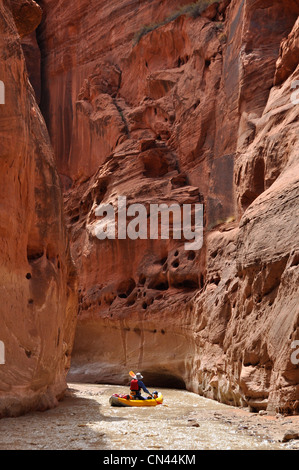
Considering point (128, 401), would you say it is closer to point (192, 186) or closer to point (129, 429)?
point (129, 429)

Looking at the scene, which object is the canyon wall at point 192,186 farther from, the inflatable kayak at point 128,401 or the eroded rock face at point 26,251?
the eroded rock face at point 26,251

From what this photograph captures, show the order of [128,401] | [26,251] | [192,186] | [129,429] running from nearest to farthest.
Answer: [129,429] → [26,251] → [128,401] → [192,186]

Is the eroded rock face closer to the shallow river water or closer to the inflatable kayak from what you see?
the shallow river water

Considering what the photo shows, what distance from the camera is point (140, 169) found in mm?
22266

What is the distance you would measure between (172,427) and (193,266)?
9445mm

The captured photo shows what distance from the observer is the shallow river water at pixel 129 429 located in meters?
7.34

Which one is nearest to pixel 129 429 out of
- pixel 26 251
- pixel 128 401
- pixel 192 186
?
pixel 128 401

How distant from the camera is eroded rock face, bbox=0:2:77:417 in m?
10.4

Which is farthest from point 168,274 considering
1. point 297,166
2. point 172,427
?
point 172,427

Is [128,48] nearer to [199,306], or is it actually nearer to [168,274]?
[168,274]

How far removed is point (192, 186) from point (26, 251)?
977cm

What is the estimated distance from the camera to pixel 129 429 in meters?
8.92
